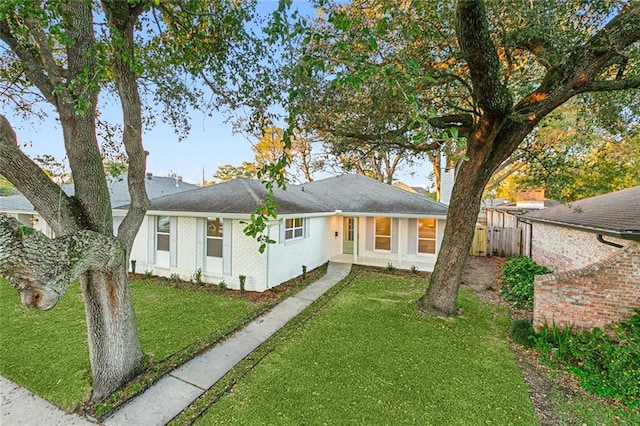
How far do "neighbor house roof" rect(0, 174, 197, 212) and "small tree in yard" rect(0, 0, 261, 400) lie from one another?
1084cm

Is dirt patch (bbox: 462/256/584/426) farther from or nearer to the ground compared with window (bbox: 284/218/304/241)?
nearer to the ground

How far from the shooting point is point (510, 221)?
1841 cm

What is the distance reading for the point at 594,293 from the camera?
5.19 m

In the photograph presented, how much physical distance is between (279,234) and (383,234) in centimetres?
527

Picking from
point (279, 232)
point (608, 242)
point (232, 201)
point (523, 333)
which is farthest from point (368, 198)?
point (523, 333)

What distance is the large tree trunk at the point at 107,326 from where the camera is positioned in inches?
157

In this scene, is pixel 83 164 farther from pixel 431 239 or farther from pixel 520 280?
pixel 520 280

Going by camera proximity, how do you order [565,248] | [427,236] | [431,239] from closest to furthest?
[565,248] < [431,239] < [427,236]

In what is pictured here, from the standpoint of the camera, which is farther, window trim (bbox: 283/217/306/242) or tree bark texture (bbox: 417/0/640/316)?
window trim (bbox: 283/217/306/242)

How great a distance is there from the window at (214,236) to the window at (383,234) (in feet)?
22.2

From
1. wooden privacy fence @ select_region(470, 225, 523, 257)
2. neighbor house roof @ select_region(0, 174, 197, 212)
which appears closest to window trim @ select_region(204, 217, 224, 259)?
neighbor house roof @ select_region(0, 174, 197, 212)

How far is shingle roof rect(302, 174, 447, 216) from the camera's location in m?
11.4

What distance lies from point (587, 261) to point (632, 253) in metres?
2.81

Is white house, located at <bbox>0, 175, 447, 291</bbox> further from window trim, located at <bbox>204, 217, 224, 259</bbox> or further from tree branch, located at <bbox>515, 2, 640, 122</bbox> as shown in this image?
tree branch, located at <bbox>515, 2, 640, 122</bbox>
